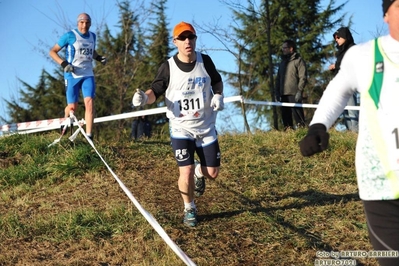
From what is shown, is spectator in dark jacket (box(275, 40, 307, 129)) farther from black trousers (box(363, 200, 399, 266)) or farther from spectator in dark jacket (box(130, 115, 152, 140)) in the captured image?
black trousers (box(363, 200, 399, 266))

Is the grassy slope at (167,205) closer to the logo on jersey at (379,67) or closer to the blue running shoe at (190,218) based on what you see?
the blue running shoe at (190,218)

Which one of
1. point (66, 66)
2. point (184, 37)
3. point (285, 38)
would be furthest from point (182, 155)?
point (285, 38)

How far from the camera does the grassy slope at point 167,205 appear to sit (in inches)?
190

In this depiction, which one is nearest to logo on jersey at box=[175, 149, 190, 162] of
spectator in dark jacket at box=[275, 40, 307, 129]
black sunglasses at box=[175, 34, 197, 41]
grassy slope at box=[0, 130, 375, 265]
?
grassy slope at box=[0, 130, 375, 265]

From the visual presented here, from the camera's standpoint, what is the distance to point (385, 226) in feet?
8.45

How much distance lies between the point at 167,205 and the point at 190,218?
744 mm

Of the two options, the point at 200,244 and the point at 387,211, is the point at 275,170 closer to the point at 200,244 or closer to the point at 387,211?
the point at 200,244

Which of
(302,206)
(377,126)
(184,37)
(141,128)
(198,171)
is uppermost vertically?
(184,37)

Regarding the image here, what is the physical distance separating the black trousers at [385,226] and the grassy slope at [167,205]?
193 centimetres

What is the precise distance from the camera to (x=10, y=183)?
7.19 metres

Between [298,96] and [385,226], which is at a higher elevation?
[298,96]

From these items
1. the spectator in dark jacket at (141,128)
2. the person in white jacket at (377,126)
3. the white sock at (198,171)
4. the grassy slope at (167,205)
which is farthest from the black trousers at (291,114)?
the person in white jacket at (377,126)

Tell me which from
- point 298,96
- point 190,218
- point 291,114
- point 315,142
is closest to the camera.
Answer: point 315,142

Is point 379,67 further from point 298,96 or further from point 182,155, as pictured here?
point 298,96
